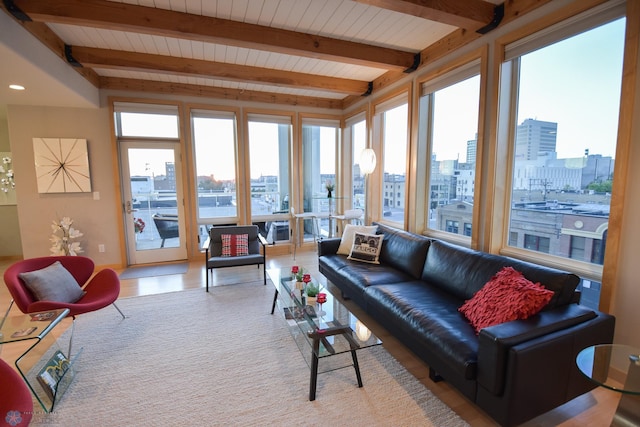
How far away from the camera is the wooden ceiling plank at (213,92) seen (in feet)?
14.2

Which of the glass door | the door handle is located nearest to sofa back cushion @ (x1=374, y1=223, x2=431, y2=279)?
the glass door

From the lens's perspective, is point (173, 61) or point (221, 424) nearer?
point (221, 424)

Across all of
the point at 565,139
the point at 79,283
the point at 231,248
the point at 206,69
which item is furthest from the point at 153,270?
the point at 565,139

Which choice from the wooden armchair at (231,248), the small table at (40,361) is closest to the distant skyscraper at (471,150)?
the wooden armchair at (231,248)

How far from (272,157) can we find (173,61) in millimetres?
2155

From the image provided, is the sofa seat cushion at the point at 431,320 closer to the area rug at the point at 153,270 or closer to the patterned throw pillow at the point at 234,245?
the patterned throw pillow at the point at 234,245

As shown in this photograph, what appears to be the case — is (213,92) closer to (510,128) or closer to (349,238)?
(349,238)

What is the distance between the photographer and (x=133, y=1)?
247cm

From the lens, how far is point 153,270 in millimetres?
4492

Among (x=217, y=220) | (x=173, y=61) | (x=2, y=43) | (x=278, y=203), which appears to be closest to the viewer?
(x=2, y=43)

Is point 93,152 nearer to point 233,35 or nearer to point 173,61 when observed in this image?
point 173,61

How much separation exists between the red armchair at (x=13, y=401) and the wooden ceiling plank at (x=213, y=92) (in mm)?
4069

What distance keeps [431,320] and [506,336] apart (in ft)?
1.81

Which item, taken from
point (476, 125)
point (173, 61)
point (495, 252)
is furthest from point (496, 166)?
point (173, 61)
